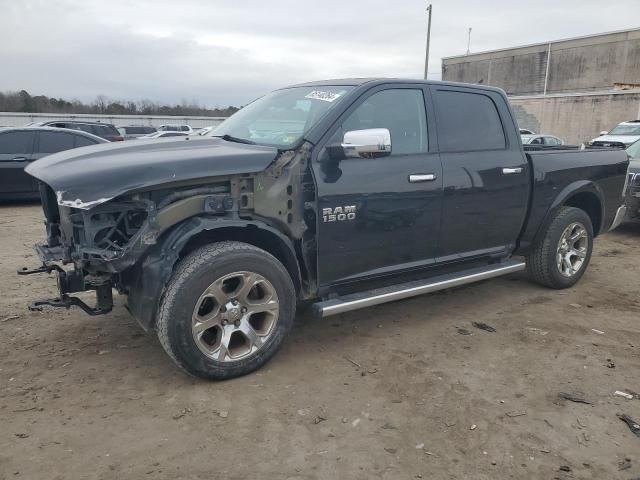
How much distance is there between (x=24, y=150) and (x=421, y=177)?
8.49 m

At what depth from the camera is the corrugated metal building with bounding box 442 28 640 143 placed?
2978 cm

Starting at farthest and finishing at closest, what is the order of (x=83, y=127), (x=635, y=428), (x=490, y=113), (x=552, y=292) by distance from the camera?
(x=83, y=127)
(x=552, y=292)
(x=490, y=113)
(x=635, y=428)

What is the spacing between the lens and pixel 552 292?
5.43 m

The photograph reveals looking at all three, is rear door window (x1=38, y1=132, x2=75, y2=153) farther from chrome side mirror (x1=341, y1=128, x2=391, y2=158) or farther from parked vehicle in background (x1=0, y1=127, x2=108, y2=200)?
chrome side mirror (x1=341, y1=128, x2=391, y2=158)

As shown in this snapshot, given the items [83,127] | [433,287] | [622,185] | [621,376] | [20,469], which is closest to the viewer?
[20,469]

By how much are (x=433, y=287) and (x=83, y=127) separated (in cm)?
1729

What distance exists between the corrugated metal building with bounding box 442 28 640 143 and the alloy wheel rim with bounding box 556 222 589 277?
27.2m

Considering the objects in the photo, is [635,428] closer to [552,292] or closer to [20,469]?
[552,292]

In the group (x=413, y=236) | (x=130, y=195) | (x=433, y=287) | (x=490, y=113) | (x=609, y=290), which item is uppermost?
(x=490, y=113)

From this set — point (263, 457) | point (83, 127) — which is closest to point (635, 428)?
point (263, 457)

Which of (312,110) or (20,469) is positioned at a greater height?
(312,110)

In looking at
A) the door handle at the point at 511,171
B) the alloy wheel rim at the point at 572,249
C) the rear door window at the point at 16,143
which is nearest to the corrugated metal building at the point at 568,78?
the alloy wheel rim at the point at 572,249

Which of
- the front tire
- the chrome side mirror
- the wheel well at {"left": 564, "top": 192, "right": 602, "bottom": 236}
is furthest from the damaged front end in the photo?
the wheel well at {"left": 564, "top": 192, "right": 602, "bottom": 236}

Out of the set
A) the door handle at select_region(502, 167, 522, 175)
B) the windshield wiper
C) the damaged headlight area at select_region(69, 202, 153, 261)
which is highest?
the windshield wiper
